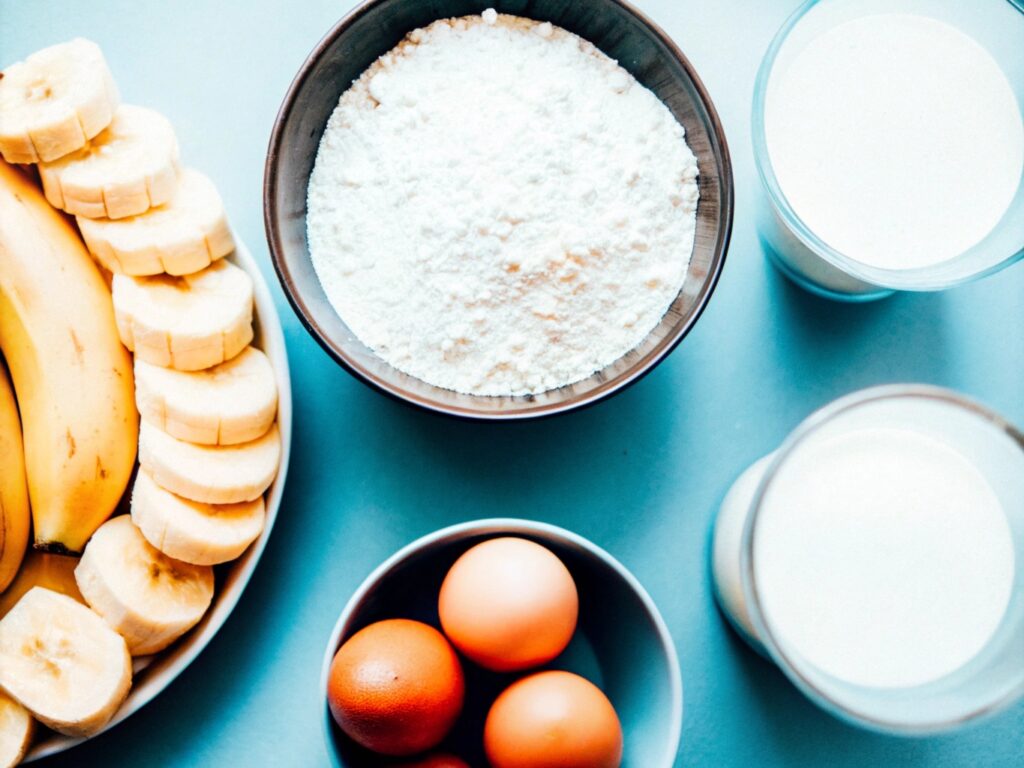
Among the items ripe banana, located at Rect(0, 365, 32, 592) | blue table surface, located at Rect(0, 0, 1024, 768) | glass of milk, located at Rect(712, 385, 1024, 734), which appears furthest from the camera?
blue table surface, located at Rect(0, 0, 1024, 768)

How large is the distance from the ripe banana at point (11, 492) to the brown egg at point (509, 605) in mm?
438

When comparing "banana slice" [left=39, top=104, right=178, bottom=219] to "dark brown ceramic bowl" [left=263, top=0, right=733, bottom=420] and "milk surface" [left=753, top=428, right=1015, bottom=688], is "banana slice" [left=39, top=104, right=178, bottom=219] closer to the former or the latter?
"dark brown ceramic bowl" [left=263, top=0, right=733, bottom=420]

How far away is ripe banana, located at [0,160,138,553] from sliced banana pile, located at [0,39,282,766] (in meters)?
0.02

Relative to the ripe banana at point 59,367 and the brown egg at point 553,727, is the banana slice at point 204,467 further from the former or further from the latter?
the brown egg at point 553,727

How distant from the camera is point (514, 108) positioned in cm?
97

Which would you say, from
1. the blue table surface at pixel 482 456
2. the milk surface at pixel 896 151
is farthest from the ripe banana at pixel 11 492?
the milk surface at pixel 896 151

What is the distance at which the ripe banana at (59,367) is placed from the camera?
0.93m

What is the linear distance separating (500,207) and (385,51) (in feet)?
0.81

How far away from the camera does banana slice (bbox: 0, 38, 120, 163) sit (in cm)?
92

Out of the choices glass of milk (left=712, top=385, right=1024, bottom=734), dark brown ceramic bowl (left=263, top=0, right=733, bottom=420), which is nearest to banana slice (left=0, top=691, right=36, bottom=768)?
dark brown ceramic bowl (left=263, top=0, right=733, bottom=420)

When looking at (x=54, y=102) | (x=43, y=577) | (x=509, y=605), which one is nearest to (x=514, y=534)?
(x=509, y=605)

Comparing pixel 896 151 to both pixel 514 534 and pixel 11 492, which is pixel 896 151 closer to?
pixel 514 534

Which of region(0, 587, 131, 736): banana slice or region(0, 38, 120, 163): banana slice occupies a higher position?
region(0, 38, 120, 163): banana slice

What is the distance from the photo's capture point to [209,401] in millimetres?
952
